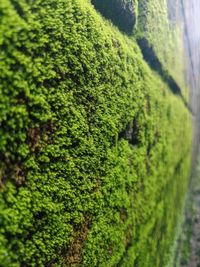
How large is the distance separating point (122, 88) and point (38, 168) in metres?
1.82

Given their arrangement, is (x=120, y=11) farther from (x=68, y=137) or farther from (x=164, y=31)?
(x=164, y=31)

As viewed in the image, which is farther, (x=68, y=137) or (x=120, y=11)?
(x=120, y=11)

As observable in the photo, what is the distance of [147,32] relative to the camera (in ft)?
17.6

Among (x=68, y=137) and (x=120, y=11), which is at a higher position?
(x=120, y=11)

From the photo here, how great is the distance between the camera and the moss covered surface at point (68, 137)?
2154 millimetres

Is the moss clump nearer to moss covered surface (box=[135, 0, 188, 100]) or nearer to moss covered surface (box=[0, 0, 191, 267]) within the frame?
moss covered surface (box=[0, 0, 191, 267])

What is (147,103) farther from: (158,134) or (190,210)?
(190,210)

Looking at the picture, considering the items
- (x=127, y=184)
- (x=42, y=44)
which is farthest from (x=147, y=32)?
(x=42, y=44)

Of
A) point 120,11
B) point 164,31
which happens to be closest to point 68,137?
point 120,11

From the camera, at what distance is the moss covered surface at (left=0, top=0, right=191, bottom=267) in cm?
215

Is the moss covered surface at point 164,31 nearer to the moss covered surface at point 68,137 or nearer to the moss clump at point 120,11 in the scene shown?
the moss clump at point 120,11

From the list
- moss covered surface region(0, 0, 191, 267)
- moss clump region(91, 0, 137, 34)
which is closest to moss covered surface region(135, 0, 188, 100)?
moss clump region(91, 0, 137, 34)

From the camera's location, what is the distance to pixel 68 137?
2.78 metres

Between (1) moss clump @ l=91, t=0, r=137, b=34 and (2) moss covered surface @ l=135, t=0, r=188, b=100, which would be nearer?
(1) moss clump @ l=91, t=0, r=137, b=34
